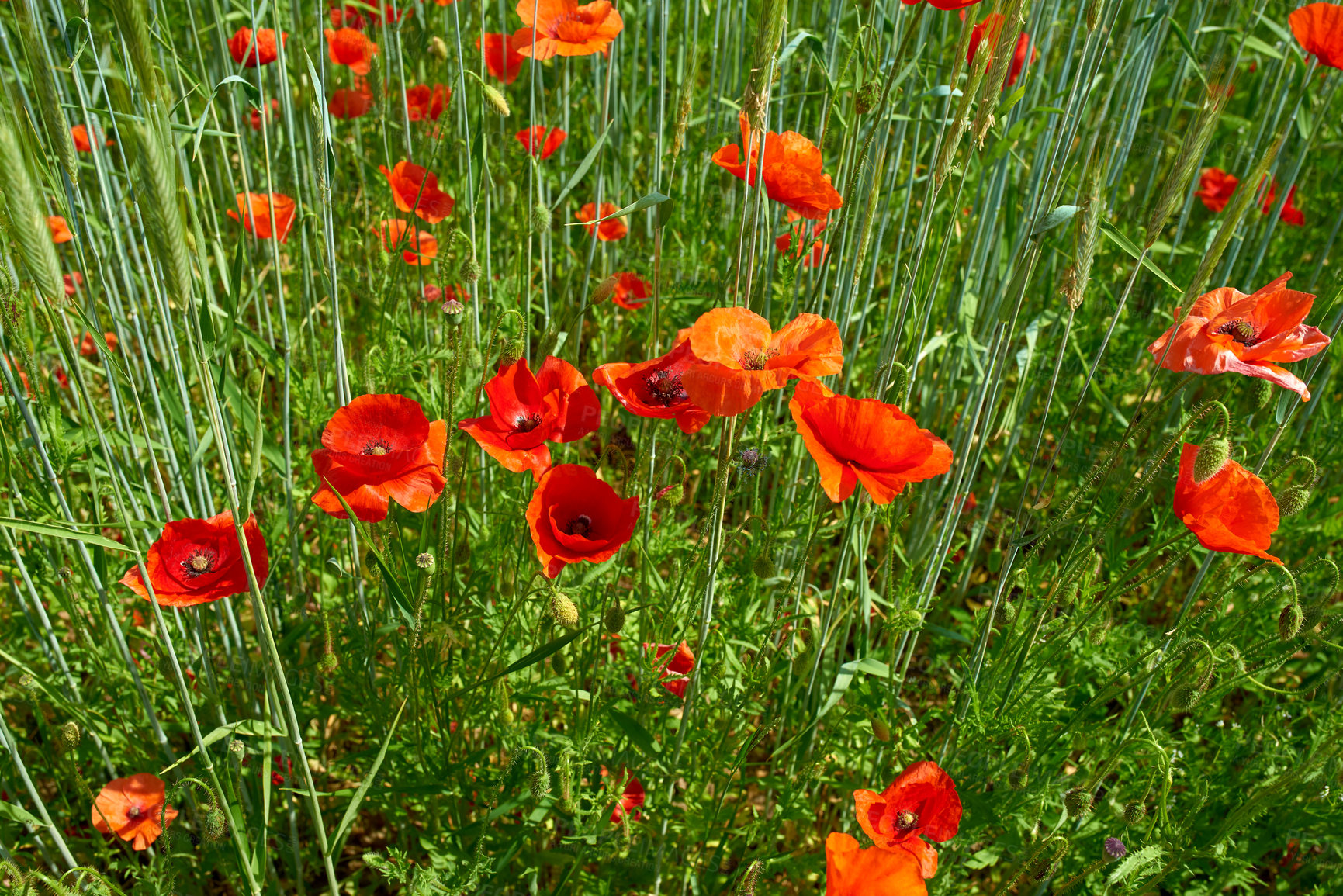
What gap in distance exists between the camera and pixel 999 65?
1.12 meters

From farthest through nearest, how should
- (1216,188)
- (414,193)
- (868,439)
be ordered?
(1216,188) < (414,193) < (868,439)

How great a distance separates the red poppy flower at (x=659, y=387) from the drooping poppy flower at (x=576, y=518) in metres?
0.13

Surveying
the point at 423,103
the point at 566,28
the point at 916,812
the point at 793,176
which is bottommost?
the point at 916,812

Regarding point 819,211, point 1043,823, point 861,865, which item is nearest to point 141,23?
point 819,211

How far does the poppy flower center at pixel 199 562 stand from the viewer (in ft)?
4.49

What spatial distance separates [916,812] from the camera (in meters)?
1.50

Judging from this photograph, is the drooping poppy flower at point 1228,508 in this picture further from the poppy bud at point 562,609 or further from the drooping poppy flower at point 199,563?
the drooping poppy flower at point 199,563

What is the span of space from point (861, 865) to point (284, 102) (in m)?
1.51

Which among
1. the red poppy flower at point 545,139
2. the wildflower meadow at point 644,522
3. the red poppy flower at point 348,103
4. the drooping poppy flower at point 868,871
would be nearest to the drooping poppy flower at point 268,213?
the wildflower meadow at point 644,522

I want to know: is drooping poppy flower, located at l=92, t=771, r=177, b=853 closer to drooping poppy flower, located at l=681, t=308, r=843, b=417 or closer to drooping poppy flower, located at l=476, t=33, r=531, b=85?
drooping poppy flower, located at l=681, t=308, r=843, b=417

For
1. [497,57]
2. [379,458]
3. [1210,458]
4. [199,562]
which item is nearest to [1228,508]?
[1210,458]

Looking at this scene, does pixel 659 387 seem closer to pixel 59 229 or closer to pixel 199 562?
pixel 199 562

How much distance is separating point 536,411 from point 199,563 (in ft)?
1.84

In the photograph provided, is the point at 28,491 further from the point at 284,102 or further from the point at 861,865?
the point at 861,865
